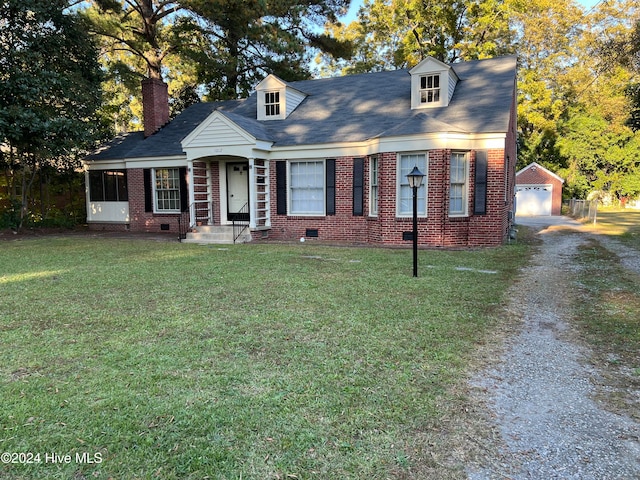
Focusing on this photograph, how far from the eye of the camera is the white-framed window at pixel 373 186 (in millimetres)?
12547

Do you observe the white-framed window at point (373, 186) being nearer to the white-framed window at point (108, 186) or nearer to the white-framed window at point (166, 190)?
the white-framed window at point (166, 190)

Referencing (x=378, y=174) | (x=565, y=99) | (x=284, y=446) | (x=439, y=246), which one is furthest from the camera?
(x=565, y=99)

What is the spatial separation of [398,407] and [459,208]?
9.67m

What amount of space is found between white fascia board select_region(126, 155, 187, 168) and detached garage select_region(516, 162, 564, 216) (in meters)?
25.4

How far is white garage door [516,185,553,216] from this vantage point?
30719 mm

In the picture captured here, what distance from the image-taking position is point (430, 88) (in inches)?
523

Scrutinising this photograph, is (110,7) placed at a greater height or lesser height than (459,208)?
greater

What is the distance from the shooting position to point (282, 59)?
22297mm

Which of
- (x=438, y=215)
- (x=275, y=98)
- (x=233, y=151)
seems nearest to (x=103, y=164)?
(x=233, y=151)

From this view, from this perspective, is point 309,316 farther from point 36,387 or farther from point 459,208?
point 459,208

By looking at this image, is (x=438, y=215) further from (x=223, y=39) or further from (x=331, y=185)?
(x=223, y=39)

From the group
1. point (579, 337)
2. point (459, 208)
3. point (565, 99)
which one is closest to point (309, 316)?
point (579, 337)

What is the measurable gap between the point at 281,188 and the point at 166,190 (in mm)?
5021

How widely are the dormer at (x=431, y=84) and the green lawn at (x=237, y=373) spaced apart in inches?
302
